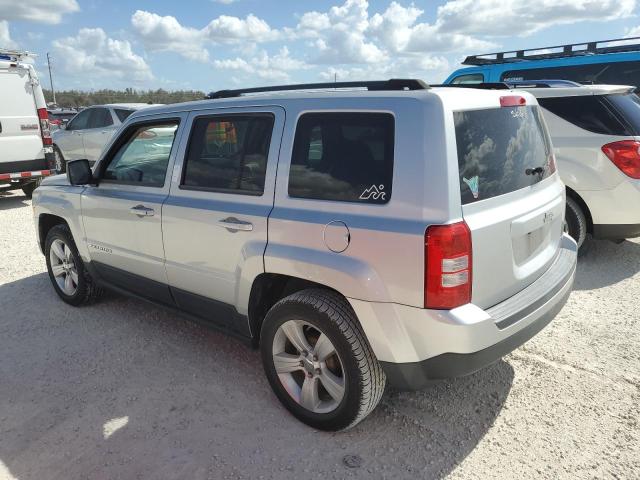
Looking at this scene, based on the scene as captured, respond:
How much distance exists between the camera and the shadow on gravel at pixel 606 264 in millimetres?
4867

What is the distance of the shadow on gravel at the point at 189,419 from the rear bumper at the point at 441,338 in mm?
457

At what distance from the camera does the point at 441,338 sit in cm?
233

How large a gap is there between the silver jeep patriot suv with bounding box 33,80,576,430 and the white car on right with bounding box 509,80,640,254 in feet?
6.86

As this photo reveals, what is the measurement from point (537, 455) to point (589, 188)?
10.9 feet

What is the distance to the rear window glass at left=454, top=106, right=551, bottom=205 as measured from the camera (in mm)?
2422

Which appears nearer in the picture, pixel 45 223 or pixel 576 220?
pixel 45 223

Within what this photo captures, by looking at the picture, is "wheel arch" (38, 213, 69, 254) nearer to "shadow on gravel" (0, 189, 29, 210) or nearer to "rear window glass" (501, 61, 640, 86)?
"shadow on gravel" (0, 189, 29, 210)

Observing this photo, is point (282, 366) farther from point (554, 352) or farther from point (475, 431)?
point (554, 352)

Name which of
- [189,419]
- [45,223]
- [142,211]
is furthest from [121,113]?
[189,419]

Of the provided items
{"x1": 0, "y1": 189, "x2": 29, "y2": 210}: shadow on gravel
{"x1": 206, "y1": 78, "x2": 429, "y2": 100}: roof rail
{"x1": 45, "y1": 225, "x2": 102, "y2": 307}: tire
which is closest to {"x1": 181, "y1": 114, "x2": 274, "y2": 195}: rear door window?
{"x1": 206, "y1": 78, "x2": 429, "y2": 100}: roof rail

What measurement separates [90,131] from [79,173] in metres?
8.54

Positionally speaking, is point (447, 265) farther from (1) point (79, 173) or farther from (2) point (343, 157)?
(1) point (79, 173)

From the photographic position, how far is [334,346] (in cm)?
264

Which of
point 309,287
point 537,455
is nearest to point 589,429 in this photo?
point 537,455
